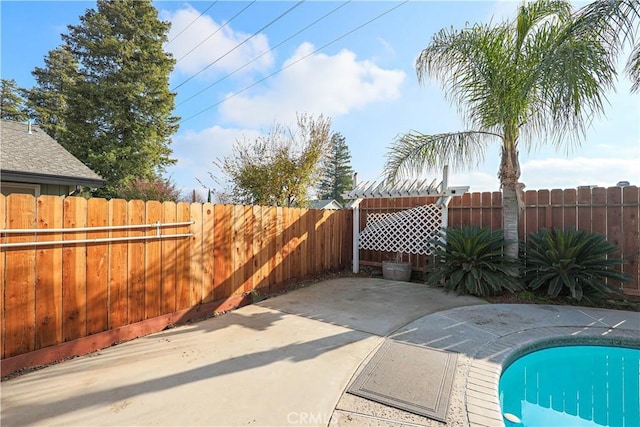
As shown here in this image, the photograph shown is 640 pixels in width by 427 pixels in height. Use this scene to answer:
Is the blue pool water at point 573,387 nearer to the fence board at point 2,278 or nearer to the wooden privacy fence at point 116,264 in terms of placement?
the wooden privacy fence at point 116,264

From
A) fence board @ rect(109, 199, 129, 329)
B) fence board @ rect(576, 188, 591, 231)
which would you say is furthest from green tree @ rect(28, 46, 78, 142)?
fence board @ rect(576, 188, 591, 231)

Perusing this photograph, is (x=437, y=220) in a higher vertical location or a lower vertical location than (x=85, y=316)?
higher

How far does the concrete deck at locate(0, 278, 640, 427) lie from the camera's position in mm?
2068

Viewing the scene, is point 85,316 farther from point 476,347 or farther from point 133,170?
point 133,170

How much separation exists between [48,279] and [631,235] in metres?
7.90

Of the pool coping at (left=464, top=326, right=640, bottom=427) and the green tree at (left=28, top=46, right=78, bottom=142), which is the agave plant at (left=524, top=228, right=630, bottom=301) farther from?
the green tree at (left=28, top=46, right=78, bottom=142)

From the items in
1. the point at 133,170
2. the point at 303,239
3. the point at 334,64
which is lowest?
the point at 303,239

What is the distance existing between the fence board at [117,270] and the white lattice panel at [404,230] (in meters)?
5.26

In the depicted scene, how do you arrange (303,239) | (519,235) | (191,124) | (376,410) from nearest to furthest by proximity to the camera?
(376,410), (519,235), (303,239), (191,124)

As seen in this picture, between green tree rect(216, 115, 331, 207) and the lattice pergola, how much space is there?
7.20 ft

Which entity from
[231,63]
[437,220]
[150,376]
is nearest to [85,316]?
[150,376]

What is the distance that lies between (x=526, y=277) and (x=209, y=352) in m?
5.23

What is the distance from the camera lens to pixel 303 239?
6.29m

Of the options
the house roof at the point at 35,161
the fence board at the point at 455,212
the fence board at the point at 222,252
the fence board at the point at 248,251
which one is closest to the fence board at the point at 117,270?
the fence board at the point at 222,252
